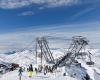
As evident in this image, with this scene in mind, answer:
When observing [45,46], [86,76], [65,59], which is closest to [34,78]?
[86,76]

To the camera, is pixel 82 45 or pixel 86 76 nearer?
pixel 86 76

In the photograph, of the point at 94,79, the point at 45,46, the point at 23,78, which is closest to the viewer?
the point at 23,78

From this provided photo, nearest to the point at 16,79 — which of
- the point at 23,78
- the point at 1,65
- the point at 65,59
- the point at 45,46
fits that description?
the point at 23,78

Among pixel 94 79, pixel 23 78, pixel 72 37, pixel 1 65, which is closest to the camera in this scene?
pixel 23 78

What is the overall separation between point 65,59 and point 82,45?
10.7 m

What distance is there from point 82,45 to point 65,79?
60760mm

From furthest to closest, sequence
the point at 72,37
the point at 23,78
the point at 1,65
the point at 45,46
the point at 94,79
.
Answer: the point at 45,46 < the point at 72,37 < the point at 1,65 < the point at 94,79 < the point at 23,78

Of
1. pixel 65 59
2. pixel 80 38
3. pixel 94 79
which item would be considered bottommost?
pixel 94 79

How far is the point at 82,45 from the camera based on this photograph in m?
145

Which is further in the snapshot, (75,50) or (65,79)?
(75,50)

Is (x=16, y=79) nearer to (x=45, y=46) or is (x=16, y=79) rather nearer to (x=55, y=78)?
(x=55, y=78)

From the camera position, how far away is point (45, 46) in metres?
158

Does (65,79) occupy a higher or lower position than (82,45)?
lower

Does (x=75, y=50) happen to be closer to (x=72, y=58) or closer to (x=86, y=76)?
(x=72, y=58)
